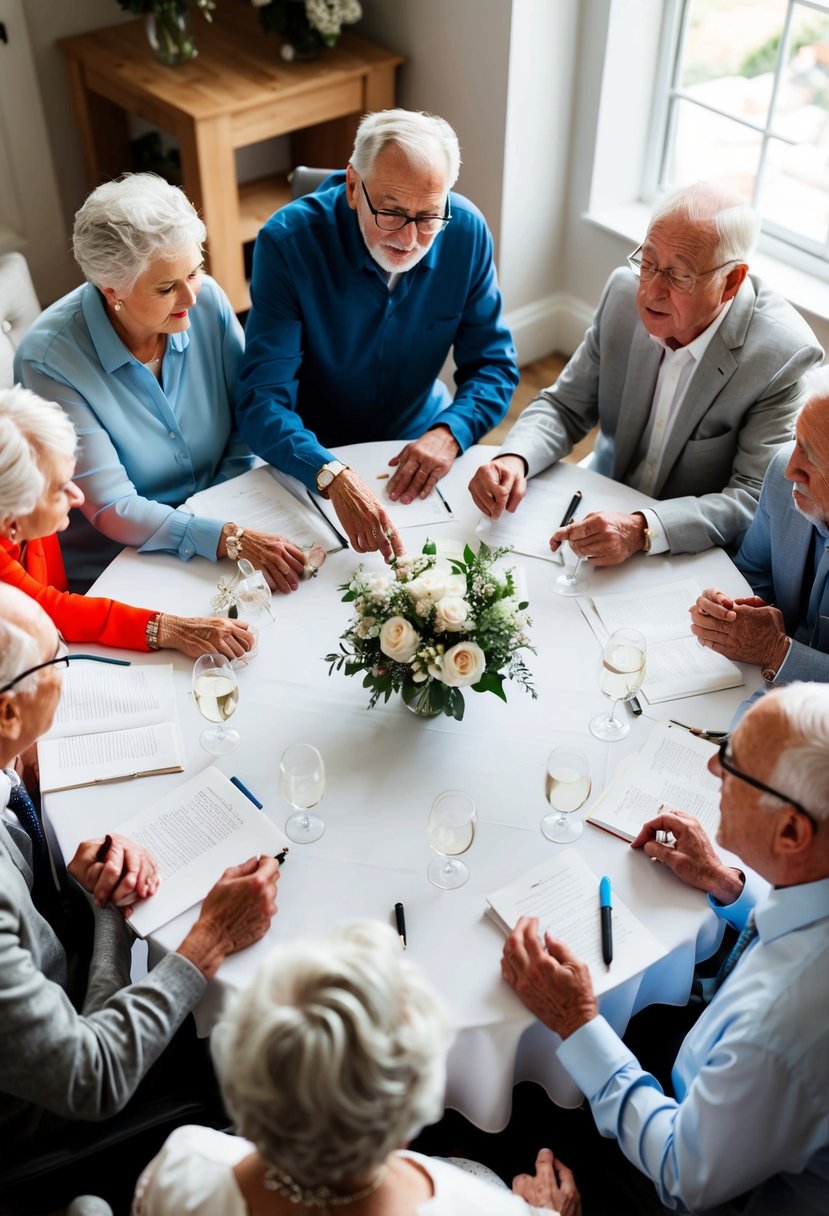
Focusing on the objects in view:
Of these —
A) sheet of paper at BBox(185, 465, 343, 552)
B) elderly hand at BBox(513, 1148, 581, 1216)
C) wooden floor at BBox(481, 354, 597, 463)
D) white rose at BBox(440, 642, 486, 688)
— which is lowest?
wooden floor at BBox(481, 354, 597, 463)

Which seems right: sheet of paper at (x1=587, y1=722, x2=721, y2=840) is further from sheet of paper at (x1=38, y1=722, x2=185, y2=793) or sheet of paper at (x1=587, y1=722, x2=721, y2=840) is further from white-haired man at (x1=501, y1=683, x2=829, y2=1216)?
sheet of paper at (x1=38, y1=722, x2=185, y2=793)

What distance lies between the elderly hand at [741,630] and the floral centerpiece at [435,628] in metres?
0.47

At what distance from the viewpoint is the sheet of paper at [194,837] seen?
1.75m

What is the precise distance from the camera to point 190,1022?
1883 millimetres

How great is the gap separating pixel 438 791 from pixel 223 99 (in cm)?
268

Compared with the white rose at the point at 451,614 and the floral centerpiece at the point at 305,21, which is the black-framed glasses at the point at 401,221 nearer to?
the white rose at the point at 451,614

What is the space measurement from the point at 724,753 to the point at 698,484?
130cm

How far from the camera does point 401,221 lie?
101 inches

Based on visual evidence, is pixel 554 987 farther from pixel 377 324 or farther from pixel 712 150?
pixel 712 150

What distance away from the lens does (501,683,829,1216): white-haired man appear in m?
1.43

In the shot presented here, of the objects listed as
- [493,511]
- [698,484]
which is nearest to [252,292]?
[493,511]

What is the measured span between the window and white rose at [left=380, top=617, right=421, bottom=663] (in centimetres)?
261

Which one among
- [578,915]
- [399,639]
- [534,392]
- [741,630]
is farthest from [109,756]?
[534,392]

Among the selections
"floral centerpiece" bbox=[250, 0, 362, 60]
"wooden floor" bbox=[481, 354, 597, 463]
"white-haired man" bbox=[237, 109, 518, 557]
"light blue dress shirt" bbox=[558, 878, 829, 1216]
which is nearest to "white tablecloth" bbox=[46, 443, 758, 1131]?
"light blue dress shirt" bbox=[558, 878, 829, 1216]
